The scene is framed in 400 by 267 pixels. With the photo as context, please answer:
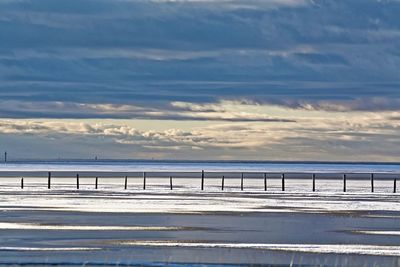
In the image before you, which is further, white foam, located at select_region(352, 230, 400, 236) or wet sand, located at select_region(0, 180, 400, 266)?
white foam, located at select_region(352, 230, 400, 236)

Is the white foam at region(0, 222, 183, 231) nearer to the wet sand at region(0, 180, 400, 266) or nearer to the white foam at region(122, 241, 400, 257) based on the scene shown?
the wet sand at region(0, 180, 400, 266)

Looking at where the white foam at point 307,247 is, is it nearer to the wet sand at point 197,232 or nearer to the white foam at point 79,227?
the wet sand at point 197,232

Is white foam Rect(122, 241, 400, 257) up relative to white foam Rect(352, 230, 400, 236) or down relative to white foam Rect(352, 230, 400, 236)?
down

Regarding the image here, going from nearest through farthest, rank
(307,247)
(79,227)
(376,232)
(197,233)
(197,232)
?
1. (307,247)
2. (197,233)
3. (197,232)
4. (376,232)
5. (79,227)

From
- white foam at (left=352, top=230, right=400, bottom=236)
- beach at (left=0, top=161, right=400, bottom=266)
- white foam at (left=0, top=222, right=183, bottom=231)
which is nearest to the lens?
beach at (left=0, top=161, right=400, bottom=266)

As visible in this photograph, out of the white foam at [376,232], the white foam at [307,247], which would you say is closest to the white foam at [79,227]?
the white foam at [307,247]

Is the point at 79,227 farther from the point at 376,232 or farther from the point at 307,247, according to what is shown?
the point at 376,232

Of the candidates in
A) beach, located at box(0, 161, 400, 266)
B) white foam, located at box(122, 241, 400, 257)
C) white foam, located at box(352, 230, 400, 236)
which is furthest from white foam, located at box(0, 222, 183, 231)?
white foam, located at box(352, 230, 400, 236)

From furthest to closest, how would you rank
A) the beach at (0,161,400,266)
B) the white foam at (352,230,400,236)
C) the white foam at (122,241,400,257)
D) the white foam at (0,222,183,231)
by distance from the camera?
the white foam at (0,222,183,231) → the white foam at (352,230,400,236) → the white foam at (122,241,400,257) → the beach at (0,161,400,266)

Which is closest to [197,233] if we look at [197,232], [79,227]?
[197,232]

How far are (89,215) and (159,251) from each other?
1566cm

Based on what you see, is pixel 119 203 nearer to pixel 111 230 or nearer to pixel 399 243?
pixel 111 230

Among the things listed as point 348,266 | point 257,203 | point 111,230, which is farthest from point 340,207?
point 348,266

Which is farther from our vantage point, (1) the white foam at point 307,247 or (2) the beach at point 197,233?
(1) the white foam at point 307,247
